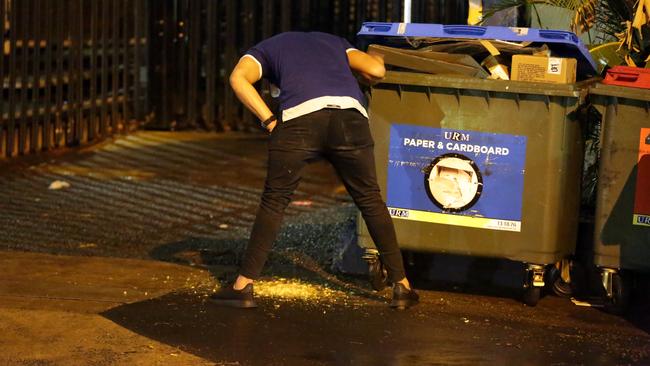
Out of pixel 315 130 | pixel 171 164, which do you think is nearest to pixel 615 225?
pixel 315 130

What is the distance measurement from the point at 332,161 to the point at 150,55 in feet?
24.8

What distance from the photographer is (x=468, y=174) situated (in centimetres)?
676

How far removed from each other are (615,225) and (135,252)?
318 cm

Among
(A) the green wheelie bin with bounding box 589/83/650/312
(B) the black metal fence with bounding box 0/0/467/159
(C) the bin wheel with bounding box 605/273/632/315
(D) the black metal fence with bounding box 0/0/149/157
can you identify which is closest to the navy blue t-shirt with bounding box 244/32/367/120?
(A) the green wheelie bin with bounding box 589/83/650/312

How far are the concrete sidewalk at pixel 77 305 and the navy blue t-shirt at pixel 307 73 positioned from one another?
1.39m

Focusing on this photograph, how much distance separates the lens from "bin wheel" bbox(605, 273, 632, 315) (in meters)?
6.69

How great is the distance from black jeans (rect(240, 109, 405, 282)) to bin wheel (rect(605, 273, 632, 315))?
115 cm

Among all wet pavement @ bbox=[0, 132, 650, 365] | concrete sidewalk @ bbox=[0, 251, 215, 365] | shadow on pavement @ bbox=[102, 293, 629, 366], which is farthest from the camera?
wet pavement @ bbox=[0, 132, 650, 365]

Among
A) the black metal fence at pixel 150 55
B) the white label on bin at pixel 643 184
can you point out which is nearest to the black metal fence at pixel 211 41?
the black metal fence at pixel 150 55

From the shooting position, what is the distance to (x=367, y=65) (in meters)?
6.55

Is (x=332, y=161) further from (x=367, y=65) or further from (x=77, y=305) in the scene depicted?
(x=77, y=305)

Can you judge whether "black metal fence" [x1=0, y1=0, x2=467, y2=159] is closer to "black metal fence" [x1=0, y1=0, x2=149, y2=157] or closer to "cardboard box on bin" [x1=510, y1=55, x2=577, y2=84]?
"black metal fence" [x1=0, y1=0, x2=149, y2=157]

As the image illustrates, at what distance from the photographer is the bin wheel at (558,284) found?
697 centimetres

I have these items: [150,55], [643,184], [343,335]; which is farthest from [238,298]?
[150,55]
